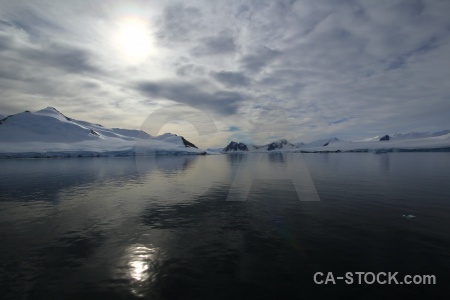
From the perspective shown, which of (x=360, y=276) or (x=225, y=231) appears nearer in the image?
(x=360, y=276)

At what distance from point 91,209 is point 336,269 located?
25.2 metres

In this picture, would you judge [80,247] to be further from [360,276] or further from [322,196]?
[322,196]

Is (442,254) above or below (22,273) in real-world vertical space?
above

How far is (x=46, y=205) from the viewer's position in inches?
1147

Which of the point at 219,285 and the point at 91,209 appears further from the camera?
the point at 91,209

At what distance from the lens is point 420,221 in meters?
21.6

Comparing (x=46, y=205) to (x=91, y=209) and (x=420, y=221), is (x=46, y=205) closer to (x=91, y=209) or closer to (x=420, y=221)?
(x=91, y=209)

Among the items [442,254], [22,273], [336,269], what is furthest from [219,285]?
[442,254]

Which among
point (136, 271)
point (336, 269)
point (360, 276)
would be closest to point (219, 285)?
point (136, 271)

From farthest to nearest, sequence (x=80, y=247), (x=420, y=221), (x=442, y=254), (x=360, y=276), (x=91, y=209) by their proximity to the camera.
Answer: (x=91, y=209) < (x=420, y=221) < (x=80, y=247) < (x=442, y=254) < (x=360, y=276)

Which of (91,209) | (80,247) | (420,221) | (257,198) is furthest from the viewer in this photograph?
(257,198)

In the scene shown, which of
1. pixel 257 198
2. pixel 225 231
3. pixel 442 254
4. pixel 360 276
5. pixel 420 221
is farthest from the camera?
pixel 257 198

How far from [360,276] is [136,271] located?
39.3 ft

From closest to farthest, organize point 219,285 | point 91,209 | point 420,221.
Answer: point 219,285, point 420,221, point 91,209
